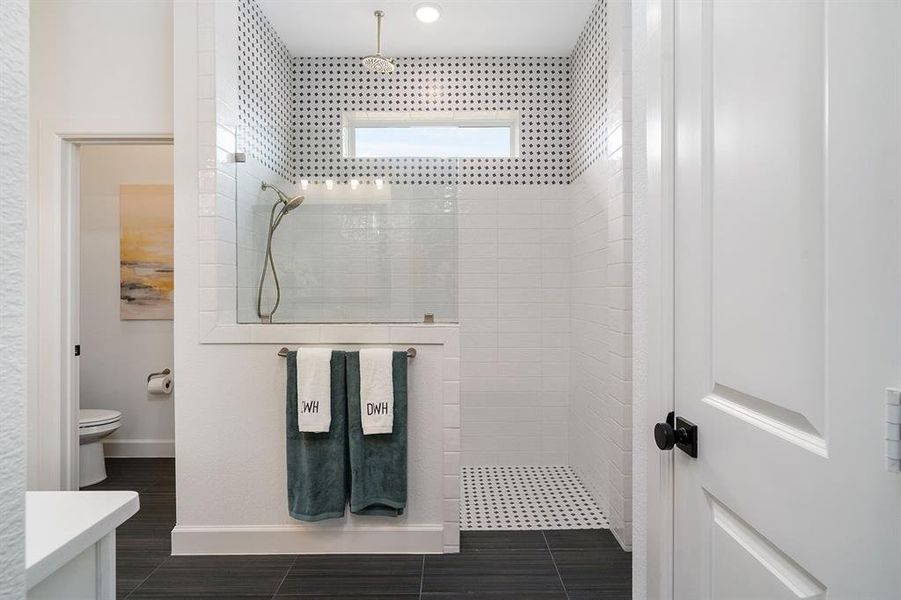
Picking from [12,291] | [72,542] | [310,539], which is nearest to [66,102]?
[310,539]

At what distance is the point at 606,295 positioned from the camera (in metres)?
2.77

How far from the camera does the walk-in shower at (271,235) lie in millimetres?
2461

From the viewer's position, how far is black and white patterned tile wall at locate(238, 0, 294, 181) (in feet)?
8.96

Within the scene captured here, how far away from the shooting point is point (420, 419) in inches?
93.2

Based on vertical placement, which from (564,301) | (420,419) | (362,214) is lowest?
(420,419)

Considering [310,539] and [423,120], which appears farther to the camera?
[423,120]

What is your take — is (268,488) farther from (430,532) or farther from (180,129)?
(180,129)

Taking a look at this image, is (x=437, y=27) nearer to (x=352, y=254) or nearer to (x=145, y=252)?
(x=352, y=254)

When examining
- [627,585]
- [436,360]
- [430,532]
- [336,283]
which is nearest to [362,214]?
[336,283]

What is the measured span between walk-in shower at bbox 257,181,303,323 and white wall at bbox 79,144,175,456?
1.57 m

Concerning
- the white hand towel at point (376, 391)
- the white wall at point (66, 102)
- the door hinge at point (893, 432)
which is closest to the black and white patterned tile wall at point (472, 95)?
the white wall at point (66, 102)

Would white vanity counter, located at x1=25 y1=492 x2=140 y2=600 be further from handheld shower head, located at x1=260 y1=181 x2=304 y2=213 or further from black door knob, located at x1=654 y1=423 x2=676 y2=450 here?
handheld shower head, located at x1=260 y1=181 x2=304 y2=213

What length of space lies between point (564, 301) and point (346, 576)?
86.8 inches

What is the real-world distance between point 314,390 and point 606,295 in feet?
5.05
